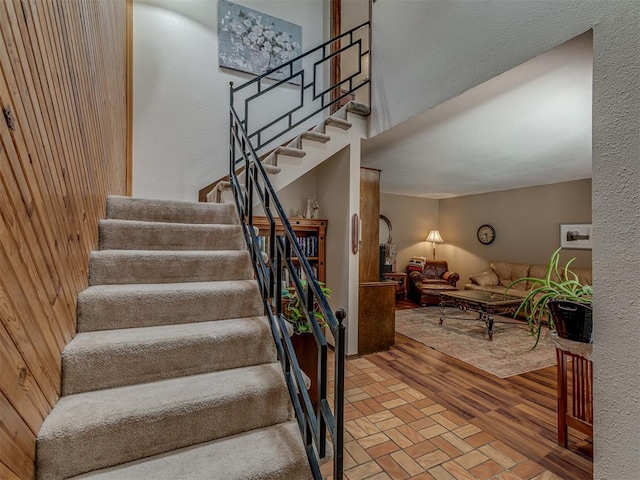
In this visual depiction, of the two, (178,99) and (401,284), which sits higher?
(178,99)

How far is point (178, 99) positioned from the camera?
332 centimetres

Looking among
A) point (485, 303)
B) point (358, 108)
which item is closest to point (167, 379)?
point (358, 108)

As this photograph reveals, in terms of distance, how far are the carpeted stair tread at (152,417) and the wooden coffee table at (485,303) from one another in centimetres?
358

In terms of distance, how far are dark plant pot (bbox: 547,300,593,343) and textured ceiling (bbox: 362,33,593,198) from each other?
1.36 m

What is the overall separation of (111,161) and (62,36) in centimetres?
121

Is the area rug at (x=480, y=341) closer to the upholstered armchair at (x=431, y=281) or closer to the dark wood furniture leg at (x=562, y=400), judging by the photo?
the upholstered armchair at (x=431, y=281)

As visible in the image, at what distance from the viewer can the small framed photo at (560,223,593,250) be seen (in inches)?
193

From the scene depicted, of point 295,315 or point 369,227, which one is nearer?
point 295,315

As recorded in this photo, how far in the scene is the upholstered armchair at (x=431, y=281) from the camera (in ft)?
19.6

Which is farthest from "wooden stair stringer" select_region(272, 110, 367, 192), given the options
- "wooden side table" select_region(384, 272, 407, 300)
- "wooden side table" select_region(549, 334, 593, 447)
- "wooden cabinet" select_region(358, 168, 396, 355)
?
"wooden side table" select_region(384, 272, 407, 300)

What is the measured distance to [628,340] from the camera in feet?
4.29

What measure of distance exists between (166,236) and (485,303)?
4.01 m

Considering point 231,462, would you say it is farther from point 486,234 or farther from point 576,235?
point 486,234

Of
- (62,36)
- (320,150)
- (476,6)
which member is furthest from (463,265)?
(62,36)
